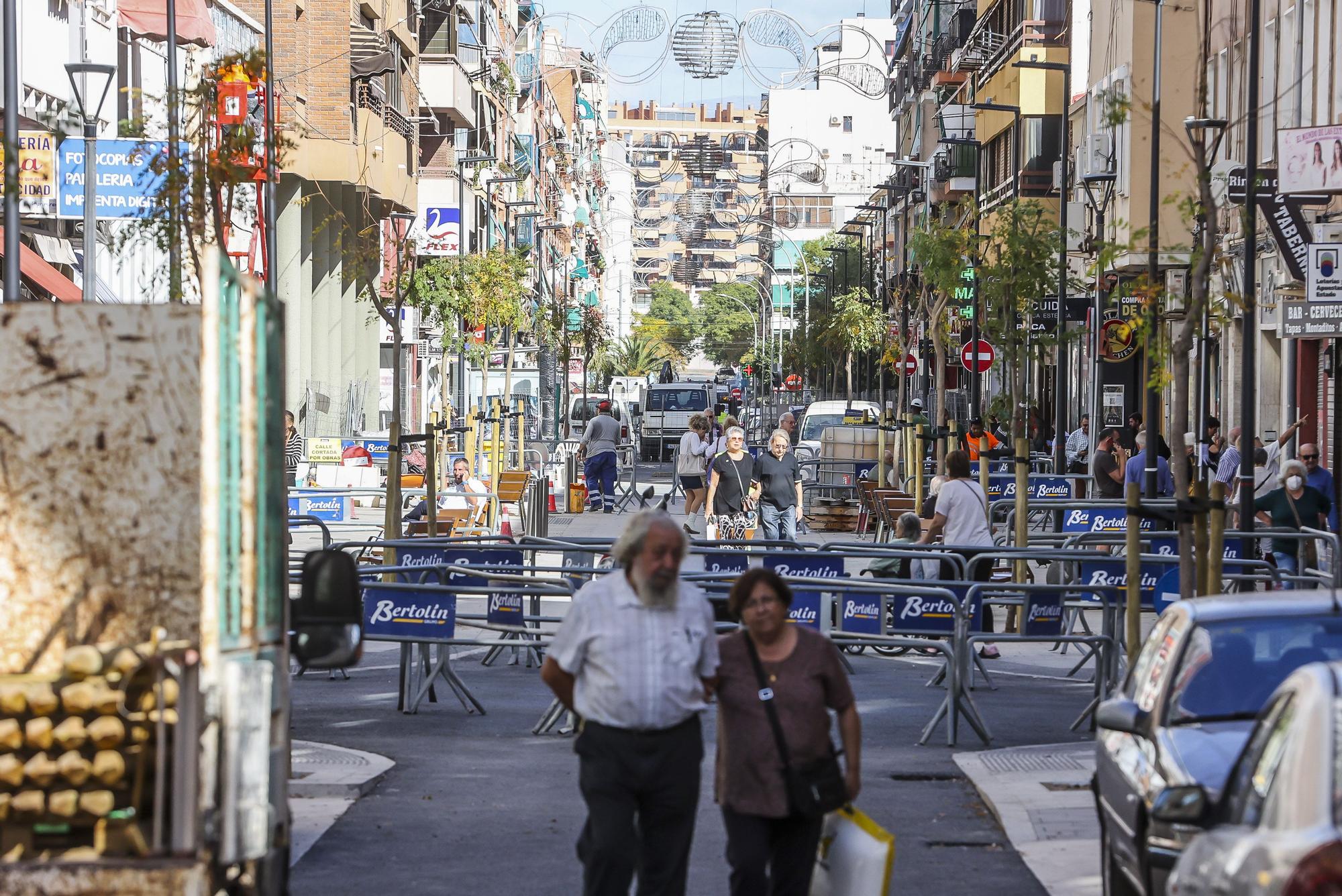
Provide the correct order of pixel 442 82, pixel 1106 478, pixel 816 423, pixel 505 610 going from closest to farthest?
pixel 505 610
pixel 1106 478
pixel 816 423
pixel 442 82

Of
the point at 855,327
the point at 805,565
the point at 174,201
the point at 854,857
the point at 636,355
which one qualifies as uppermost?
the point at 636,355

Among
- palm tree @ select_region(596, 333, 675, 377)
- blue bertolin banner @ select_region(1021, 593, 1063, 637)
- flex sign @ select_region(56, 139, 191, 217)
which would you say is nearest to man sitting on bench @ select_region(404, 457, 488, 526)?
flex sign @ select_region(56, 139, 191, 217)

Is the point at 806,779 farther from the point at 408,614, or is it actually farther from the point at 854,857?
the point at 408,614

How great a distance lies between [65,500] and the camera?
5809mm

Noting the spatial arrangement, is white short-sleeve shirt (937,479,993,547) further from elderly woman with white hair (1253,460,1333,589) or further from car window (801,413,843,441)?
car window (801,413,843,441)

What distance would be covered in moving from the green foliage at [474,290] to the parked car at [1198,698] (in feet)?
133

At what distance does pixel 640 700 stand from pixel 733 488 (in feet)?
55.8

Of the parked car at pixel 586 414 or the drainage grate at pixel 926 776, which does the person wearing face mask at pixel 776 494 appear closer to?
the drainage grate at pixel 926 776

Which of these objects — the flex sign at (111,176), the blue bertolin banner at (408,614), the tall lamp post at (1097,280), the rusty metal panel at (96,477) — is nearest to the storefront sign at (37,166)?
the flex sign at (111,176)

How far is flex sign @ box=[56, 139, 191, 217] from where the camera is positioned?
22312mm

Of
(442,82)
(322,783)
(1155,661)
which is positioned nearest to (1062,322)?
(322,783)

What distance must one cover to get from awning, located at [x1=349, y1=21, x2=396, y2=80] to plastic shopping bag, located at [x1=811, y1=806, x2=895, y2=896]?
1815 inches

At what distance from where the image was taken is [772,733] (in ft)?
23.8

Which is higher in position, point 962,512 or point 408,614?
point 962,512
